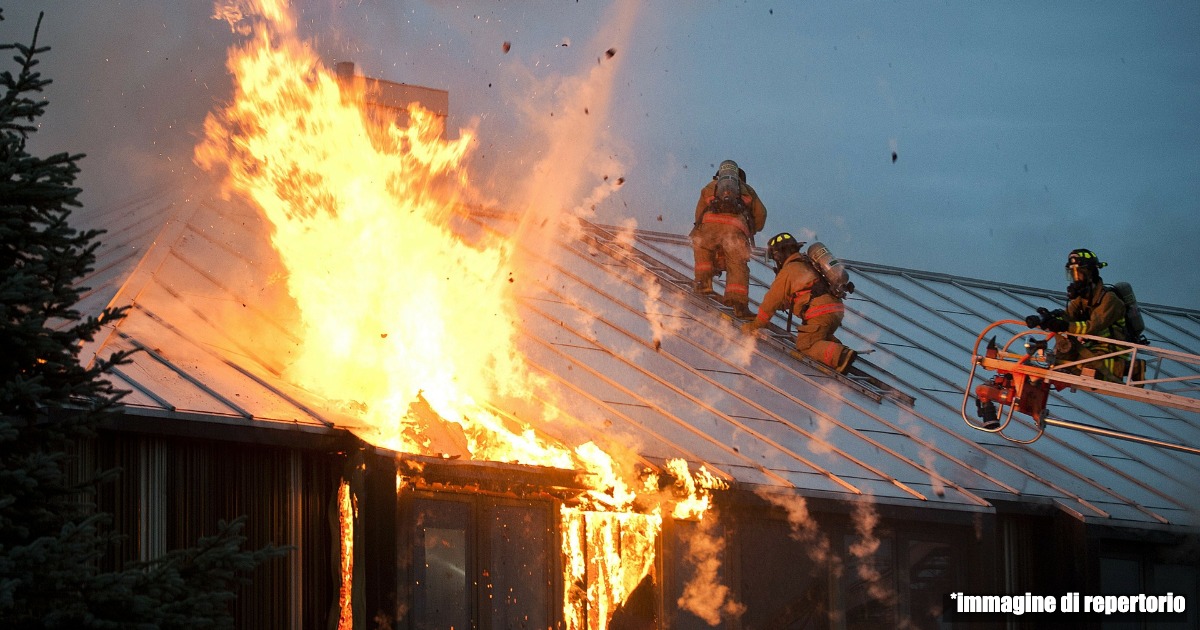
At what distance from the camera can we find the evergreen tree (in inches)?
263

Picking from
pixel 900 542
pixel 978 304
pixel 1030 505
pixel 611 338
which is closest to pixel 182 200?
pixel 611 338

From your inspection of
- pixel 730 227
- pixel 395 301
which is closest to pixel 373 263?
pixel 395 301

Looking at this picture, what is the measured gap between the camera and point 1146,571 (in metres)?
14.3

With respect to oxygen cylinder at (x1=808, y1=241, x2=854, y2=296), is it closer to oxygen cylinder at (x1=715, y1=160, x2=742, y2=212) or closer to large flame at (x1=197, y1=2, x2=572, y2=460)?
oxygen cylinder at (x1=715, y1=160, x2=742, y2=212)

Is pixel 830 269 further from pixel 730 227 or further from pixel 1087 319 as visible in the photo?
pixel 1087 319

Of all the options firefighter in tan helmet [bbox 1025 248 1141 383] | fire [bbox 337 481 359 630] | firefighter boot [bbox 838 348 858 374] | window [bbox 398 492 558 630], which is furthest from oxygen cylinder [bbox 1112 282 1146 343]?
fire [bbox 337 481 359 630]

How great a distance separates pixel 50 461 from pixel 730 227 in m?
11.2

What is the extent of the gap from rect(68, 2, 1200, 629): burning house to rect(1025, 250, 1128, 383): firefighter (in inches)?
48.8

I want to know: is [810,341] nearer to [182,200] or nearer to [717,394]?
[717,394]

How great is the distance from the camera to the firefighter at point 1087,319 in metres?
14.6

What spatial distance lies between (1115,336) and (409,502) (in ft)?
29.6

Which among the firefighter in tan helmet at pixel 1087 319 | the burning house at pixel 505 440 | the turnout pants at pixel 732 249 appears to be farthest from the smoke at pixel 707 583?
the turnout pants at pixel 732 249

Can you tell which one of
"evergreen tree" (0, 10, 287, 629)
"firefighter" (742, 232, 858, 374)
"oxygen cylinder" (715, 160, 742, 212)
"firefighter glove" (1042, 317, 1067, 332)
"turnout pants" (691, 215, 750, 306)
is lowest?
"evergreen tree" (0, 10, 287, 629)

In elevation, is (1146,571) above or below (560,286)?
below
